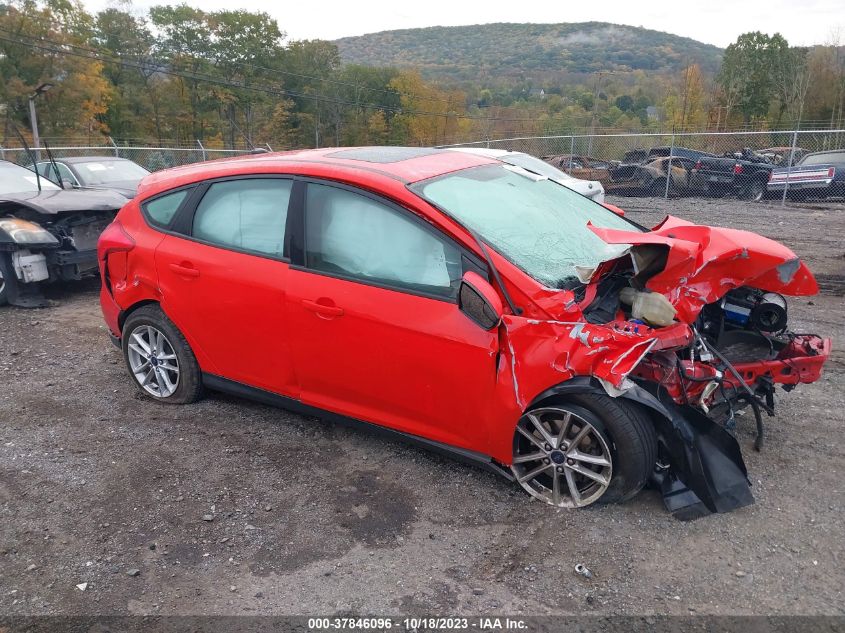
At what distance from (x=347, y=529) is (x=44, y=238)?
529 cm

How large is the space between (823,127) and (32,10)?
43.9 meters

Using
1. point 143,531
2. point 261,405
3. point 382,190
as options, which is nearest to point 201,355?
point 261,405

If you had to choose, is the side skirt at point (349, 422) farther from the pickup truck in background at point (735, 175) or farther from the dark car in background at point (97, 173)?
the pickup truck in background at point (735, 175)

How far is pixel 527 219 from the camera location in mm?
3557

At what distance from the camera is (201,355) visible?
4.14 meters

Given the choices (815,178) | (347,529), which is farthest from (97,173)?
(815,178)

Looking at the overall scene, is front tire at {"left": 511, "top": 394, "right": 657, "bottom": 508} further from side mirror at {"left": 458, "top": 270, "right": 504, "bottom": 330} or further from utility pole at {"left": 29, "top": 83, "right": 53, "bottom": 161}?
utility pole at {"left": 29, "top": 83, "right": 53, "bottom": 161}

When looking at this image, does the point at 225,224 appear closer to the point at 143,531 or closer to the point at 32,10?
the point at 143,531

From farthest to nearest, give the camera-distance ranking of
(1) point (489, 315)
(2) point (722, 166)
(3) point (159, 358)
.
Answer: (2) point (722, 166)
(3) point (159, 358)
(1) point (489, 315)

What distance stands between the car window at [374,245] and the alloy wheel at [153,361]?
1.47m

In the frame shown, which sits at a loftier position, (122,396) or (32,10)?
(32,10)

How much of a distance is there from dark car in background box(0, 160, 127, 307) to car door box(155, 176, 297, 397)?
11.1 feet

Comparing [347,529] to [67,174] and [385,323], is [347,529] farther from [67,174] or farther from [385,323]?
[67,174]

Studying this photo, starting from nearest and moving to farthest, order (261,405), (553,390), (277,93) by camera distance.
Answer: (553,390) < (261,405) < (277,93)
